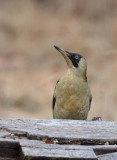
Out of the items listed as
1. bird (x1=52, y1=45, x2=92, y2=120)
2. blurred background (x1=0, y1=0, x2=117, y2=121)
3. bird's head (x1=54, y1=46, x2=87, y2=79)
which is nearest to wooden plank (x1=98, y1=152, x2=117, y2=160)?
bird (x1=52, y1=45, x2=92, y2=120)

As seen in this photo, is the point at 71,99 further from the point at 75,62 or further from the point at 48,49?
the point at 48,49

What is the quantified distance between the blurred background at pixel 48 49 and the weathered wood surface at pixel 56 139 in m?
5.11

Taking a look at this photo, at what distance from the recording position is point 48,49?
1380cm

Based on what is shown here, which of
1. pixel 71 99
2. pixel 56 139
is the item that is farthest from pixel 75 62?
pixel 56 139

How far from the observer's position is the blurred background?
38.4 ft

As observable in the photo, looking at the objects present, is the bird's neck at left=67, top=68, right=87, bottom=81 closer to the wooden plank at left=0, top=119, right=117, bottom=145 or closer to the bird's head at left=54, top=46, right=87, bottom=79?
the bird's head at left=54, top=46, right=87, bottom=79

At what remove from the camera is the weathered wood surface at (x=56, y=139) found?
189 inches

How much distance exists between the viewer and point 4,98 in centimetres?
1195

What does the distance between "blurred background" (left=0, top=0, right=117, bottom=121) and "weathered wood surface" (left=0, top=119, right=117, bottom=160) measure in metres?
5.11

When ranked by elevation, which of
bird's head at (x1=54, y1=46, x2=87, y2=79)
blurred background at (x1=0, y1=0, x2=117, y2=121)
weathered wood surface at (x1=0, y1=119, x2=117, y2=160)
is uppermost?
blurred background at (x1=0, y1=0, x2=117, y2=121)

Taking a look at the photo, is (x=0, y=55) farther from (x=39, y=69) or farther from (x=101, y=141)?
(x=101, y=141)

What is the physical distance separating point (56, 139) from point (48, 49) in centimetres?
869

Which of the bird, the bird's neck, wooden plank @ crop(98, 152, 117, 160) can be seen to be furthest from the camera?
the bird's neck

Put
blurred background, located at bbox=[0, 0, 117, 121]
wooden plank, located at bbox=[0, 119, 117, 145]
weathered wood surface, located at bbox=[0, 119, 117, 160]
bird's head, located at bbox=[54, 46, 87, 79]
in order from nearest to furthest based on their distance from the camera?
weathered wood surface, located at bbox=[0, 119, 117, 160], wooden plank, located at bbox=[0, 119, 117, 145], bird's head, located at bbox=[54, 46, 87, 79], blurred background, located at bbox=[0, 0, 117, 121]
